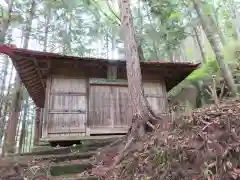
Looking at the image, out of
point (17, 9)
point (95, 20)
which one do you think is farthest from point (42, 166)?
point (95, 20)

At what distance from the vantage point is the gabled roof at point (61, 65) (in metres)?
8.22

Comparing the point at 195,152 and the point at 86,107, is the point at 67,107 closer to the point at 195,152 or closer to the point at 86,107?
the point at 86,107

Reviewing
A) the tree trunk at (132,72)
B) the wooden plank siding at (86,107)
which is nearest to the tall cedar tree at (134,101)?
the tree trunk at (132,72)

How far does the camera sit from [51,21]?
17.9 metres

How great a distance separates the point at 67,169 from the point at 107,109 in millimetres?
4586

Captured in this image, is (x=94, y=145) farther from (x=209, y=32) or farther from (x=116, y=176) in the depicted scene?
(x=209, y=32)

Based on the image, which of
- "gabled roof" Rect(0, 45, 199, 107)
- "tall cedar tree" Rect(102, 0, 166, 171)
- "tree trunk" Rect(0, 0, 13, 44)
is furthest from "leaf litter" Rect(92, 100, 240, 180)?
"tree trunk" Rect(0, 0, 13, 44)

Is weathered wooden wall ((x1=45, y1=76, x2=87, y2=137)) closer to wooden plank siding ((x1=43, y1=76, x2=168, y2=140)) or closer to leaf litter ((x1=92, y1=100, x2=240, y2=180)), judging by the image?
wooden plank siding ((x1=43, y1=76, x2=168, y2=140))

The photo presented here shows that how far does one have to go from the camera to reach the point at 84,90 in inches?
372

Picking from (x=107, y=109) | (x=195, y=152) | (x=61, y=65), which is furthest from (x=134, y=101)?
(x=61, y=65)

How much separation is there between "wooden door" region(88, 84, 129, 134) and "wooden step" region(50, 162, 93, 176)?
12.5 ft

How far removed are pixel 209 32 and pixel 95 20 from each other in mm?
11076

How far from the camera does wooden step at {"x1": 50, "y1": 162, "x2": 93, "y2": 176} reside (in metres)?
4.92

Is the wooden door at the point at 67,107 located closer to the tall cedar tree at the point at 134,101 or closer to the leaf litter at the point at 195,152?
the tall cedar tree at the point at 134,101
